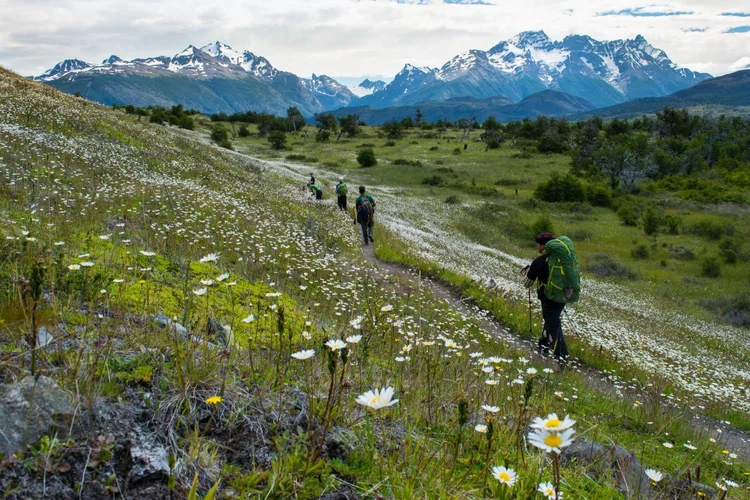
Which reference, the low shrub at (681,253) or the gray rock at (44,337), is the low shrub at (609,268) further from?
the gray rock at (44,337)

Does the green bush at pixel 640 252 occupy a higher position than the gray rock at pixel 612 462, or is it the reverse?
the gray rock at pixel 612 462

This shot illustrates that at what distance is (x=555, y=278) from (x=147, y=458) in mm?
8588

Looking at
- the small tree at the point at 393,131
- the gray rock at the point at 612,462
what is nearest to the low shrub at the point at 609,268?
the gray rock at the point at 612,462

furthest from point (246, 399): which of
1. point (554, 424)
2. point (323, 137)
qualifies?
point (323, 137)

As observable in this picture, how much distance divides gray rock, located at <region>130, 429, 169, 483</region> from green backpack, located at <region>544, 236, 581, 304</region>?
846cm

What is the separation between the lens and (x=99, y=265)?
5.32 m

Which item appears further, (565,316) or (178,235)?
(565,316)

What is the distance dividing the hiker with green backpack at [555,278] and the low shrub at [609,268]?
66.7ft

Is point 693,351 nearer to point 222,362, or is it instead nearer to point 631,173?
point 222,362

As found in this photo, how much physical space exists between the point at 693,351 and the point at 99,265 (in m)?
16.8

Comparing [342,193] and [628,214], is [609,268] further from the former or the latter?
[342,193]

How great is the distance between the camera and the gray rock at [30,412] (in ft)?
6.81

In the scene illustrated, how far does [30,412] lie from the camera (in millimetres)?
2074

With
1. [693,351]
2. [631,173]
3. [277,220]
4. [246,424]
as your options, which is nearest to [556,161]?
[631,173]
